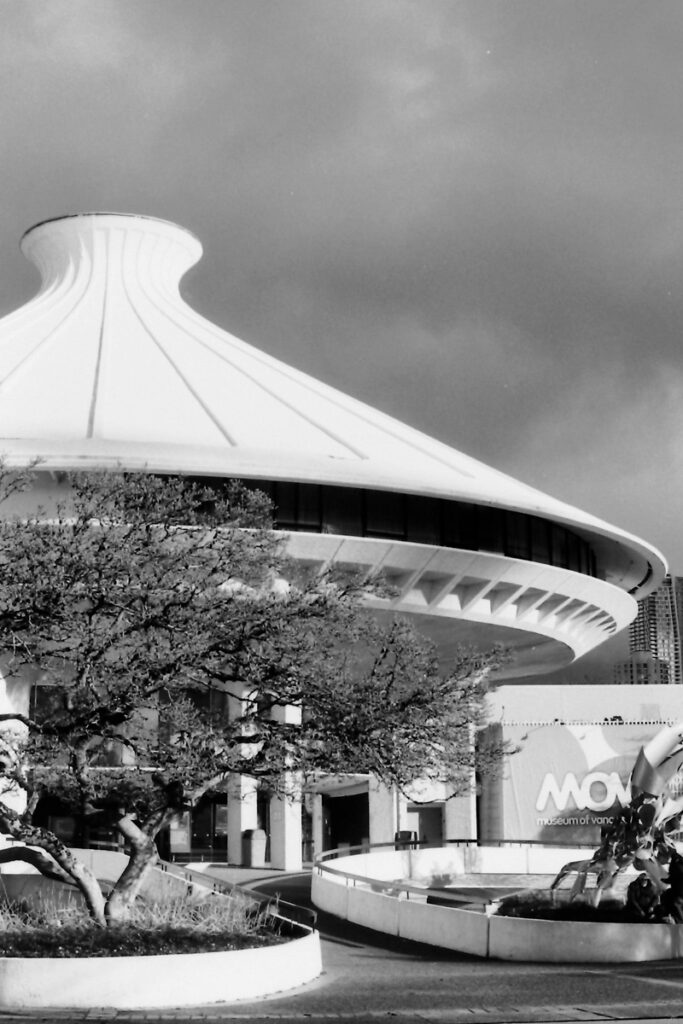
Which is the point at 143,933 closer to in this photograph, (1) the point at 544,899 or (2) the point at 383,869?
(1) the point at 544,899

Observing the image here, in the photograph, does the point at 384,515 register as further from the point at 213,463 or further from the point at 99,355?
the point at 99,355

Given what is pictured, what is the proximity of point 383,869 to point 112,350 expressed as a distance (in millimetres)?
22511

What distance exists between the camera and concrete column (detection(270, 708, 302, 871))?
36.6m

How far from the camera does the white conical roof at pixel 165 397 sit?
33469 millimetres

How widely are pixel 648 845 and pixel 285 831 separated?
1842 centimetres

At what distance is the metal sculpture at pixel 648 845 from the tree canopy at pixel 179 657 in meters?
4.50

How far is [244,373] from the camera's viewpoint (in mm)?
44562

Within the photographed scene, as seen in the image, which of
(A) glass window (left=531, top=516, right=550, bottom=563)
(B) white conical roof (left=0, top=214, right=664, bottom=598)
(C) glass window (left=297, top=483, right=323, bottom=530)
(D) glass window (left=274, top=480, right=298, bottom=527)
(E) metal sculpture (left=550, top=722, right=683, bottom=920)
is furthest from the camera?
(A) glass window (left=531, top=516, right=550, bottom=563)

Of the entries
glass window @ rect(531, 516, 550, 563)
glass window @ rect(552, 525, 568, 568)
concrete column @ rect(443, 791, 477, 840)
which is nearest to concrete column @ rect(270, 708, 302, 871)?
concrete column @ rect(443, 791, 477, 840)

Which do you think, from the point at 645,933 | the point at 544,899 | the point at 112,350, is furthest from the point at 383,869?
the point at 112,350

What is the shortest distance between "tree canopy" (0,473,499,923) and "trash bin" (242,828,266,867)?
19821 millimetres

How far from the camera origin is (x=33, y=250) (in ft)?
174

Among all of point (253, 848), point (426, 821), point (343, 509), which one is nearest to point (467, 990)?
point (343, 509)

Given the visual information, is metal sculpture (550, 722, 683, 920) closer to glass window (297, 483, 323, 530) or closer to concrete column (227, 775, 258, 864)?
glass window (297, 483, 323, 530)
